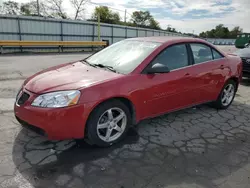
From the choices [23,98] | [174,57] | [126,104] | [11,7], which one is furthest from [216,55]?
[11,7]

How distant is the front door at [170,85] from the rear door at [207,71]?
214 millimetres

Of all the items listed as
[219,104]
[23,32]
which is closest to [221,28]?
[23,32]

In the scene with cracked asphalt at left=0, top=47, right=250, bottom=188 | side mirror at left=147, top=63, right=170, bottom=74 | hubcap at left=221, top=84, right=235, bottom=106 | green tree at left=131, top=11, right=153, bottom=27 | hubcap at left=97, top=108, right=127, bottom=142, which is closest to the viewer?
cracked asphalt at left=0, top=47, right=250, bottom=188

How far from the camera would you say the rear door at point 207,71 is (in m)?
4.02

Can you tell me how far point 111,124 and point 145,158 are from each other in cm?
67

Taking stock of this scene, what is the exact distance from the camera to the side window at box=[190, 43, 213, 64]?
4064mm

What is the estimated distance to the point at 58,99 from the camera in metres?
2.66

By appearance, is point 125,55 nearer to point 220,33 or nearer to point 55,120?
point 55,120

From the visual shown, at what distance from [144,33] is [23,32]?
1593 centimetres

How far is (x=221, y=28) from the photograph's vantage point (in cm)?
8619

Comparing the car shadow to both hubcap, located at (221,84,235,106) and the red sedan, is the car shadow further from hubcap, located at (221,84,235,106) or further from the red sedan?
hubcap, located at (221,84,235,106)

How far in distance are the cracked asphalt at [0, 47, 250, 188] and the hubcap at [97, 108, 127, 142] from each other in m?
0.17

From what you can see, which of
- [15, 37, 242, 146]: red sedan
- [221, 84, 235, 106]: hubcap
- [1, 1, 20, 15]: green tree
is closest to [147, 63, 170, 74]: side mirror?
[15, 37, 242, 146]: red sedan

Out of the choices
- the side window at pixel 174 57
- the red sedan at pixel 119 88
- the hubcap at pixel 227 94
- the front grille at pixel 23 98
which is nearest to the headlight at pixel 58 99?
the red sedan at pixel 119 88
